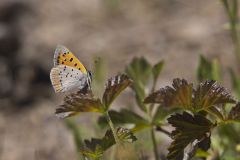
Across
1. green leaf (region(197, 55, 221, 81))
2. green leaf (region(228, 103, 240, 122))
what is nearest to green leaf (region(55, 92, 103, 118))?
green leaf (region(228, 103, 240, 122))

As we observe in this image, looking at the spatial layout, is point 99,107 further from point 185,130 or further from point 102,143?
point 185,130

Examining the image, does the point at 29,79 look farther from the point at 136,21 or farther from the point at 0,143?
the point at 136,21

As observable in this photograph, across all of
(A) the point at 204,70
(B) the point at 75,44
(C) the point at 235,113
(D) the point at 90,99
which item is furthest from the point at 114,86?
(B) the point at 75,44

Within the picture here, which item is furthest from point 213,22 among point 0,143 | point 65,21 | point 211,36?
point 0,143

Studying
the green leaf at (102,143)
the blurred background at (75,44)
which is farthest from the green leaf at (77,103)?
the blurred background at (75,44)

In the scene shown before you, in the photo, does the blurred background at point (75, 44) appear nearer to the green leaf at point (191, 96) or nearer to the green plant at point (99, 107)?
the green plant at point (99, 107)
